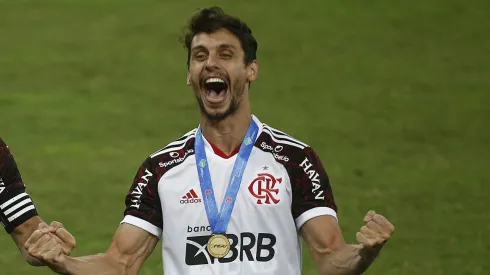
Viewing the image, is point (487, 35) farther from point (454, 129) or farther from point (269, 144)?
point (269, 144)

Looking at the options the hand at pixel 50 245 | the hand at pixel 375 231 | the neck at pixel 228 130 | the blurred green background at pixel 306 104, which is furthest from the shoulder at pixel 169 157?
the blurred green background at pixel 306 104

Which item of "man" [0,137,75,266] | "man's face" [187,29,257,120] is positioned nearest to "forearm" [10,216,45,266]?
"man" [0,137,75,266]

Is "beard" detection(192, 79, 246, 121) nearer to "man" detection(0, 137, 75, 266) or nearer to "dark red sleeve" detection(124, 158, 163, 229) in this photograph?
"dark red sleeve" detection(124, 158, 163, 229)

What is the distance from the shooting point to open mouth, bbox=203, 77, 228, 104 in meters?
7.77

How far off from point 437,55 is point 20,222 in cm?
1042

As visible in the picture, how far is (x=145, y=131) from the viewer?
1605 centimetres

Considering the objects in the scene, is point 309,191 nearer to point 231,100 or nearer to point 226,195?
point 226,195

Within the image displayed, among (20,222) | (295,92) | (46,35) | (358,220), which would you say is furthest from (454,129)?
(20,222)

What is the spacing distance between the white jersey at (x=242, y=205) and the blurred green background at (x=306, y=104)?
15.3 feet

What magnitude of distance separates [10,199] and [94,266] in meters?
1.02

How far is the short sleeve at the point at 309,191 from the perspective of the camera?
7730 mm

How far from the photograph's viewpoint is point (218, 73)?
7.79 meters

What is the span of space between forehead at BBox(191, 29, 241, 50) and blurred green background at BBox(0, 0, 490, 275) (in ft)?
15.9

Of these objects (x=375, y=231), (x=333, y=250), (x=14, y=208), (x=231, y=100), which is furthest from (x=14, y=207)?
(x=375, y=231)
